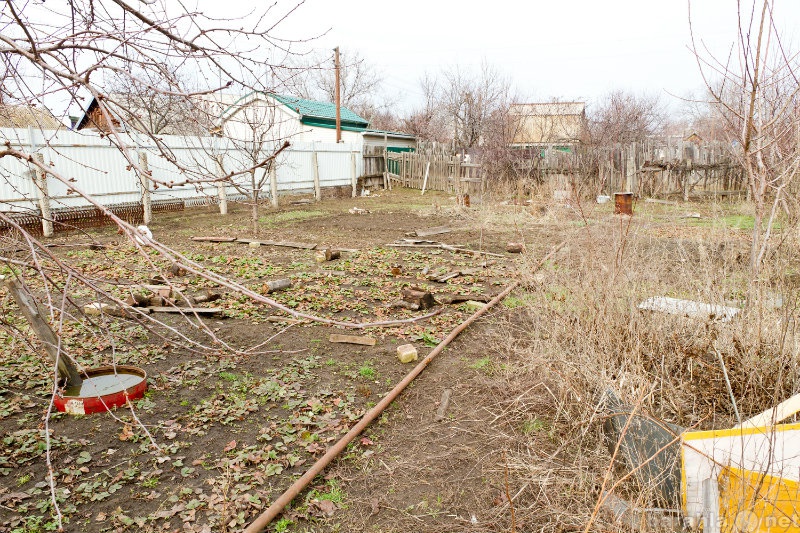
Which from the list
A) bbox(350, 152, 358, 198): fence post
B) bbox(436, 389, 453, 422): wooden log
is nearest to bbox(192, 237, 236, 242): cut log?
bbox(436, 389, 453, 422): wooden log

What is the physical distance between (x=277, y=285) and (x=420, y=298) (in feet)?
6.34

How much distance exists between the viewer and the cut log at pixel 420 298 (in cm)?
603

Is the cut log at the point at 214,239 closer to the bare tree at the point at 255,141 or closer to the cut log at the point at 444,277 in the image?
the bare tree at the point at 255,141

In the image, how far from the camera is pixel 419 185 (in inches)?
890

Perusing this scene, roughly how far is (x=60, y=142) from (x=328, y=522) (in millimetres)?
12197

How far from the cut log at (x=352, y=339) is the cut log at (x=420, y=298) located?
1.06 m

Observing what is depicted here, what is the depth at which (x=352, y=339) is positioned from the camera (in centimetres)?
512

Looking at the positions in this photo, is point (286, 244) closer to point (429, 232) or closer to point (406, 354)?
point (429, 232)

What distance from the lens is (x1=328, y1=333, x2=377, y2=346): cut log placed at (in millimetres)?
5062

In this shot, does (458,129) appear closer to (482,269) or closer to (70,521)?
(482,269)

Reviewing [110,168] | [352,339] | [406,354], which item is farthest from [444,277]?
[110,168]

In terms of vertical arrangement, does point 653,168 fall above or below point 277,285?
above

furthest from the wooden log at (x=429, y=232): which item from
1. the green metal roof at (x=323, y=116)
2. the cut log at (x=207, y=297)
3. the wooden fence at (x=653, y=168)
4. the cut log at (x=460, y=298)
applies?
the green metal roof at (x=323, y=116)

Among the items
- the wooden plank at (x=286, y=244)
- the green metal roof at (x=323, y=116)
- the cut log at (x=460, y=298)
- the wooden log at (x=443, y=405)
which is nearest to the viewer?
the wooden log at (x=443, y=405)
